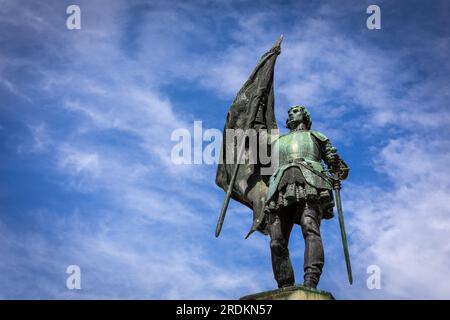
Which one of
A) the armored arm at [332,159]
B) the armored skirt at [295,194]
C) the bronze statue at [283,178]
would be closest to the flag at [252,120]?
the bronze statue at [283,178]

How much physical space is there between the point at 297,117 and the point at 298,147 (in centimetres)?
88

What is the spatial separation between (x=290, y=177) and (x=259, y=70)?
330 centimetres

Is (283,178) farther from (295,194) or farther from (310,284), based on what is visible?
(310,284)

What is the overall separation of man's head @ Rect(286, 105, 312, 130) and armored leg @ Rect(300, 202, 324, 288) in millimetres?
2228

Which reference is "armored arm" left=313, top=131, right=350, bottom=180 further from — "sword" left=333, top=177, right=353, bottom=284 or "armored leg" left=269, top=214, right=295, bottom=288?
"armored leg" left=269, top=214, right=295, bottom=288

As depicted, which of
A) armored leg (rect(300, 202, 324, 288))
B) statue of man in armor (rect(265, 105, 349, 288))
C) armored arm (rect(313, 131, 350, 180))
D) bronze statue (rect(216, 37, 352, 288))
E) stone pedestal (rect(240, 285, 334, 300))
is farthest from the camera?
armored arm (rect(313, 131, 350, 180))

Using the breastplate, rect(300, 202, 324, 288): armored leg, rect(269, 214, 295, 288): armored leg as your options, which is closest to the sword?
rect(300, 202, 324, 288): armored leg

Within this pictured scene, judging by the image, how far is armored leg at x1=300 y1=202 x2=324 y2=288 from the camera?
50.9 ft

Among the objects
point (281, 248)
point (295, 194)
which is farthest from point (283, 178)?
point (281, 248)

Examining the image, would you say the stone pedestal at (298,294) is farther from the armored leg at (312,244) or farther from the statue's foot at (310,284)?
the armored leg at (312,244)
